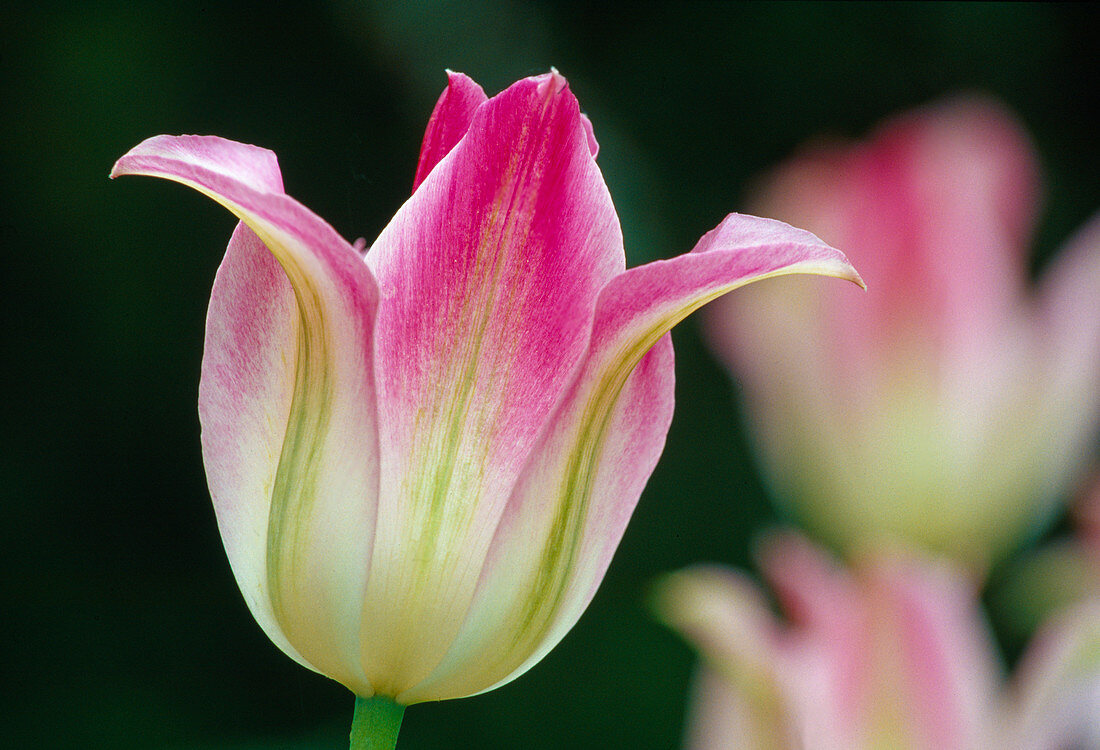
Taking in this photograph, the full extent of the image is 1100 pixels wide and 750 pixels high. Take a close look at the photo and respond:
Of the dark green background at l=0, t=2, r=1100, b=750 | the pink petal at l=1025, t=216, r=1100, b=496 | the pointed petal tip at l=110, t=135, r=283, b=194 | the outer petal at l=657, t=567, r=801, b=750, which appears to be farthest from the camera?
the dark green background at l=0, t=2, r=1100, b=750

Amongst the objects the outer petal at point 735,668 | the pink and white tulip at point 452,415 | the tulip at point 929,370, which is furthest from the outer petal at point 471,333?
the tulip at point 929,370

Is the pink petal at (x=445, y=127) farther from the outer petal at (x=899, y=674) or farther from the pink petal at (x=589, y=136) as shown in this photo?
the outer petal at (x=899, y=674)

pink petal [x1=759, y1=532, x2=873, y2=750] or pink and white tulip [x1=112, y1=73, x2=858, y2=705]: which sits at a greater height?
pink and white tulip [x1=112, y1=73, x2=858, y2=705]

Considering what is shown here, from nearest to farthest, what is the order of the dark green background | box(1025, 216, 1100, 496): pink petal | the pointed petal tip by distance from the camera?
the pointed petal tip
box(1025, 216, 1100, 496): pink petal
the dark green background

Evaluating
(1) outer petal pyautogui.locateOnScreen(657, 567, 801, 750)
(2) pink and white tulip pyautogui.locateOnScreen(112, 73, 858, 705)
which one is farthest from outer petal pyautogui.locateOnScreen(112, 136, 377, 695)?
(1) outer petal pyautogui.locateOnScreen(657, 567, 801, 750)

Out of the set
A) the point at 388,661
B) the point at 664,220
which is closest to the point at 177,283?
the point at 664,220

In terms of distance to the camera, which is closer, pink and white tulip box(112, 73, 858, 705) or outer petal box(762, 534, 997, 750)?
pink and white tulip box(112, 73, 858, 705)

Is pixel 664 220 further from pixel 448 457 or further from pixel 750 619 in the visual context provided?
pixel 448 457

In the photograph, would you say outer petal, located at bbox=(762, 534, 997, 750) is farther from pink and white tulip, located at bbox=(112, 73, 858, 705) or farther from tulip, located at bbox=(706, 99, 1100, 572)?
tulip, located at bbox=(706, 99, 1100, 572)
